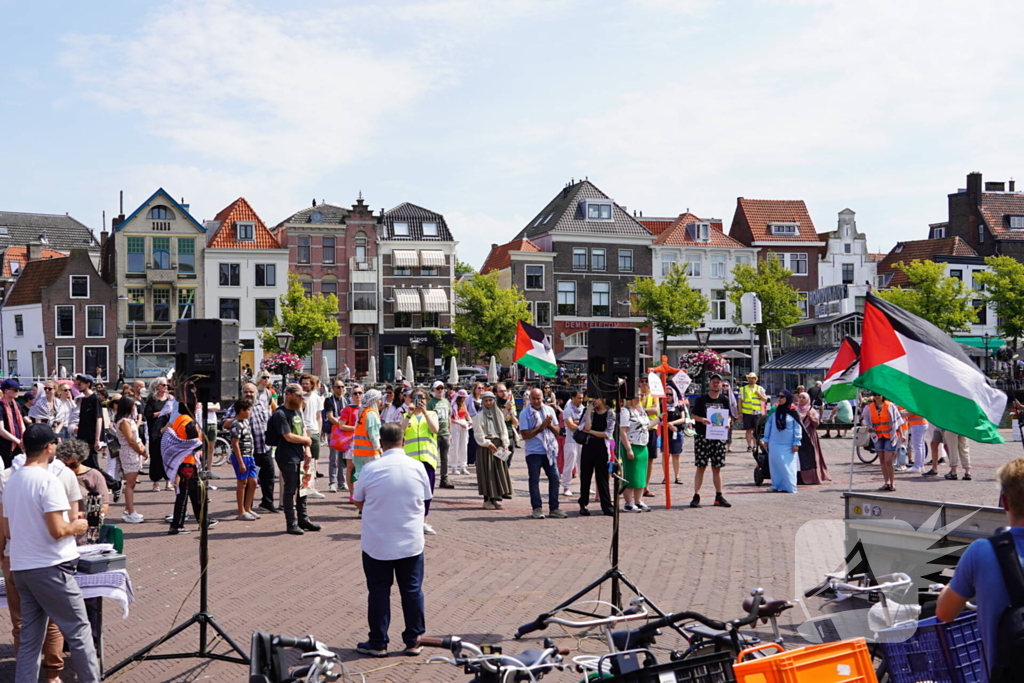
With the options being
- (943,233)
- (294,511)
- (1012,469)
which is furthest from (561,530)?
(943,233)

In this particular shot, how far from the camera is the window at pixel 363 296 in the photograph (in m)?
51.5

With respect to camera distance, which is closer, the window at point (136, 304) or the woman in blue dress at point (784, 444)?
the woman in blue dress at point (784, 444)

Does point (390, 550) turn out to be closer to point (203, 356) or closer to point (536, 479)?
point (203, 356)

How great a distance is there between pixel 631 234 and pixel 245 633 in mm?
48887

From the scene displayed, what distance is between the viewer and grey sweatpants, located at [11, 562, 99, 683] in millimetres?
5207

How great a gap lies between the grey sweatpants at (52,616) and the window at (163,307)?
4740 cm

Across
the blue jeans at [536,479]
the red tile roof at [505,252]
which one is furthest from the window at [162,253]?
the blue jeans at [536,479]

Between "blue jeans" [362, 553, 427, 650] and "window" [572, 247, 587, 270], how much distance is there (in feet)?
156

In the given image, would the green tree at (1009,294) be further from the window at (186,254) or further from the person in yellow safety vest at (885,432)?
the window at (186,254)

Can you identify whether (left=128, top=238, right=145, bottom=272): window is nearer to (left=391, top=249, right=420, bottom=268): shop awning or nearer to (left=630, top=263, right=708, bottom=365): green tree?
(left=391, top=249, right=420, bottom=268): shop awning

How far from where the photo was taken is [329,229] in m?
51.5

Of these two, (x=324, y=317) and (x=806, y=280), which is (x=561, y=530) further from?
(x=806, y=280)

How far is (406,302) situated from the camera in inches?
2030

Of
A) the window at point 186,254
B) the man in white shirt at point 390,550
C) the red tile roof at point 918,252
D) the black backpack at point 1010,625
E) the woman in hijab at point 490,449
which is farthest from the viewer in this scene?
the red tile roof at point 918,252
